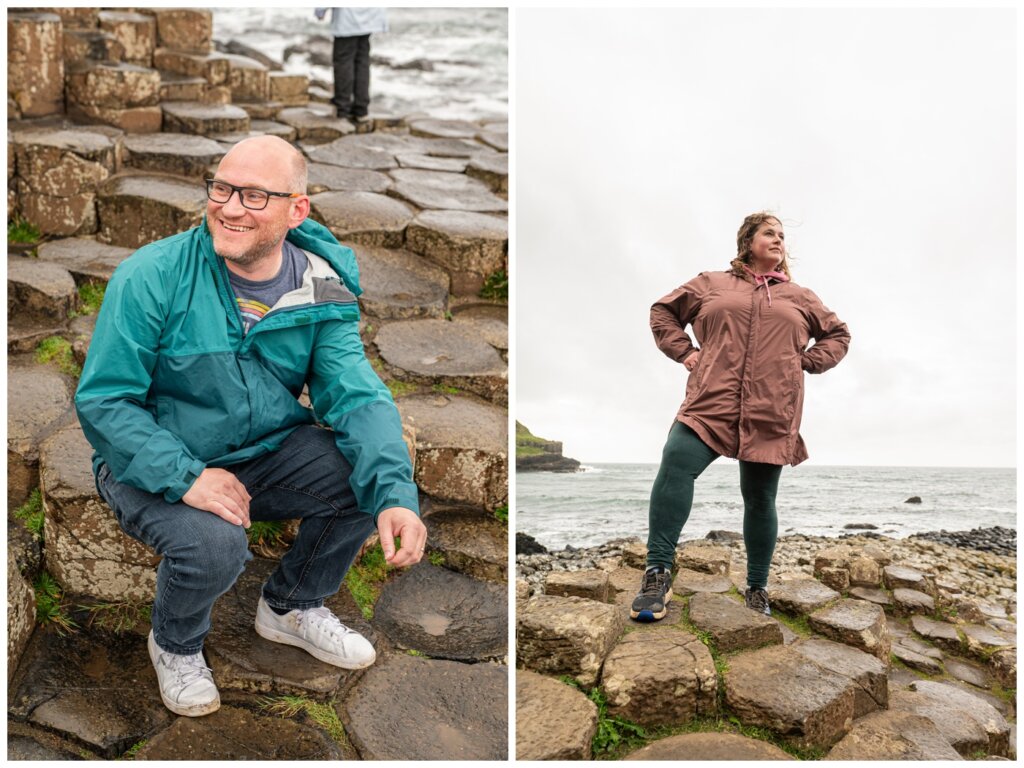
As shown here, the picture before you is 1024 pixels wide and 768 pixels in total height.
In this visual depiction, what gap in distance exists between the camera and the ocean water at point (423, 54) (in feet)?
31.3

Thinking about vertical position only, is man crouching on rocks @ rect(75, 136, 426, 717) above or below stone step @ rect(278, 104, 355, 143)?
below

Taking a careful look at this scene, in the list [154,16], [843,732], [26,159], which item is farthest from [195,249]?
[154,16]

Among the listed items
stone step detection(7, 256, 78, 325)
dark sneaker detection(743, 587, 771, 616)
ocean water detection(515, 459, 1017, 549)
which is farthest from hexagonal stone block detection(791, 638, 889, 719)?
stone step detection(7, 256, 78, 325)

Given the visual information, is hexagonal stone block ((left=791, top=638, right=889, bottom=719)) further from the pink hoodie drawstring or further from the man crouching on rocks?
the man crouching on rocks

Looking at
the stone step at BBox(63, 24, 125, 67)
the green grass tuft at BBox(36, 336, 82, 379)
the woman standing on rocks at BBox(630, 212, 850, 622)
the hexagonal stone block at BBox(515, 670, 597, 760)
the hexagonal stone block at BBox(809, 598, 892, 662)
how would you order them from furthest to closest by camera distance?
the stone step at BBox(63, 24, 125, 67) < the green grass tuft at BBox(36, 336, 82, 379) < the hexagonal stone block at BBox(809, 598, 892, 662) < the woman standing on rocks at BBox(630, 212, 850, 622) < the hexagonal stone block at BBox(515, 670, 597, 760)

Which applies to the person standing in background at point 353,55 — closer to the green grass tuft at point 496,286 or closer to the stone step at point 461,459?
the green grass tuft at point 496,286

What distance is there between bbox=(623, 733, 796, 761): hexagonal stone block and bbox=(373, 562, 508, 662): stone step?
2.28 feet

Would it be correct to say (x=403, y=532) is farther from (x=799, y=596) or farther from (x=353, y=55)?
(x=353, y=55)

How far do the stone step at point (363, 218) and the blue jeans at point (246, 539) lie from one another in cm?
244

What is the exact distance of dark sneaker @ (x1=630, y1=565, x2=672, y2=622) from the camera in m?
3.02

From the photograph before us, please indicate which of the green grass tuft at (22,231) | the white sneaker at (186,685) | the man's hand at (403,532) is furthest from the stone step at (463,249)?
the white sneaker at (186,685)

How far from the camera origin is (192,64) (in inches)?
280

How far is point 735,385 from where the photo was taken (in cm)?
312

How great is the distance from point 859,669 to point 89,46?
6.27 metres
